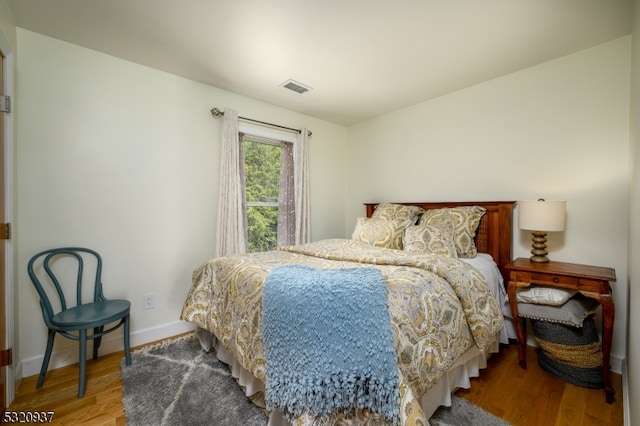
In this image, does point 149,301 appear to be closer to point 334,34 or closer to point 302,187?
point 302,187

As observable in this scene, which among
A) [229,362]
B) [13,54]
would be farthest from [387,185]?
[13,54]

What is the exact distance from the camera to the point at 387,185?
3.45m

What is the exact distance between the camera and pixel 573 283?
69.0 inches

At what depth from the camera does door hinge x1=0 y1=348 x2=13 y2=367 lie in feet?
4.96

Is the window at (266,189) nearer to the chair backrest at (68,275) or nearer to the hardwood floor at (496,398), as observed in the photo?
the chair backrest at (68,275)

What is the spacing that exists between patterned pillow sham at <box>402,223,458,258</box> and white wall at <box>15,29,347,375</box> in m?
1.94

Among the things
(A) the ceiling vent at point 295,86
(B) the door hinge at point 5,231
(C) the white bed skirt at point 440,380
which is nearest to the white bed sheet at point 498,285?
(C) the white bed skirt at point 440,380

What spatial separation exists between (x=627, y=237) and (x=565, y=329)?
32.0 inches

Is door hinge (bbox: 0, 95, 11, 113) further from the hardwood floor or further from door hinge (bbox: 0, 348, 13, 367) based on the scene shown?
the hardwood floor

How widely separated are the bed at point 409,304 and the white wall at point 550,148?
35 cm

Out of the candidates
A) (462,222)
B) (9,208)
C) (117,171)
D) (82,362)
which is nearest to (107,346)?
(82,362)

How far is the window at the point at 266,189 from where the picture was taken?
10.0 ft

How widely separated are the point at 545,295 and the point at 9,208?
3.55 metres

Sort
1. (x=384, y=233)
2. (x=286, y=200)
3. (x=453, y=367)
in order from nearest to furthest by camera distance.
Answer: (x=453, y=367)
(x=384, y=233)
(x=286, y=200)
